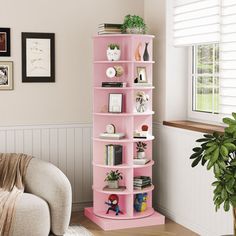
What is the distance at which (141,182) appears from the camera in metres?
5.35

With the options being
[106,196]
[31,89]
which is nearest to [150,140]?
[106,196]

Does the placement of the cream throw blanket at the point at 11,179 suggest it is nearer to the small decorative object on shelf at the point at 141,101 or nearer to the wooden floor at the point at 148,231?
the wooden floor at the point at 148,231

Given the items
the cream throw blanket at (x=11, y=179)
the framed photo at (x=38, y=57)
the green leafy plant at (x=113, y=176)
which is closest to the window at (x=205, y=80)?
the green leafy plant at (x=113, y=176)

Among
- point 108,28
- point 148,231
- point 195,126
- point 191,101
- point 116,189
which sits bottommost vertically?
point 148,231

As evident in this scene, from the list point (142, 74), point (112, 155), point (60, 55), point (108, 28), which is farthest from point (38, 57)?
point (112, 155)

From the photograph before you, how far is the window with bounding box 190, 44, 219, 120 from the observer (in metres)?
5.16

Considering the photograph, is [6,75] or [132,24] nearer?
[132,24]

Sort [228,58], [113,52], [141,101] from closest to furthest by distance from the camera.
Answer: [228,58] < [113,52] < [141,101]

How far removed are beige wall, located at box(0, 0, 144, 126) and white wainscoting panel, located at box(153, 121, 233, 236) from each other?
0.90 m

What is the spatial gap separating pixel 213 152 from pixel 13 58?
2662 mm

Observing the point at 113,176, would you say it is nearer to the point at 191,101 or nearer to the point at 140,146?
the point at 140,146

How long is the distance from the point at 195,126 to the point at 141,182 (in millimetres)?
825

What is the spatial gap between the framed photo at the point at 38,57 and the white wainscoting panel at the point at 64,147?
1.67 feet

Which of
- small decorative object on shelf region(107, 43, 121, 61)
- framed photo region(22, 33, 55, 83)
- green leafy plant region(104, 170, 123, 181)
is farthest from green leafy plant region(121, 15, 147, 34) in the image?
green leafy plant region(104, 170, 123, 181)
